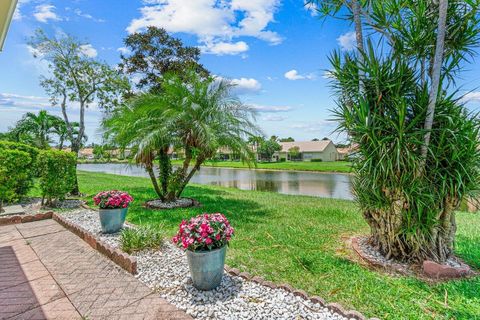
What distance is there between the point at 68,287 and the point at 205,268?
5.62ft

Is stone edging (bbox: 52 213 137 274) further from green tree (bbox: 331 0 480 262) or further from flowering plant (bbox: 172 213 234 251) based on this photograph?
green tree (bbox: 331 0 480 262)

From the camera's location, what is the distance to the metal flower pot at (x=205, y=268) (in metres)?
3.04

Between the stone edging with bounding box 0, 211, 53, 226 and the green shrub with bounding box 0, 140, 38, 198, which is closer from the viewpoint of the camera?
the stone edging with bounding box 0, 211, 53, 226

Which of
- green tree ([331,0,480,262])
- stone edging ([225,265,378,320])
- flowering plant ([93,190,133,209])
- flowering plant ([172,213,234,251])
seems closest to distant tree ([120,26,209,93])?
flowering plant ([93,190,133,209])

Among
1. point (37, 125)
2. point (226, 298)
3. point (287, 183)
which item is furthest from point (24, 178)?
point (37, 125)

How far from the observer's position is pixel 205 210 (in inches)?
301

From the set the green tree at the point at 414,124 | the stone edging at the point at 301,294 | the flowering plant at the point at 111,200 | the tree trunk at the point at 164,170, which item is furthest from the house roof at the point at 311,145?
the stone edging at the point at 301,294

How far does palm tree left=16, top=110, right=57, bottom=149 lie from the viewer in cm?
2227

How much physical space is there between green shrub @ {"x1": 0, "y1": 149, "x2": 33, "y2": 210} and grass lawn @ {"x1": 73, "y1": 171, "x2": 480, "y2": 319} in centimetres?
314

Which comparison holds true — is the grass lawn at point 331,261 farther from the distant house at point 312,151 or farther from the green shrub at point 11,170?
the distant house at point 312,151

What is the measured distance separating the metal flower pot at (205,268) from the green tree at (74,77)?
852 cm

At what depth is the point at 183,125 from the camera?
315 inches

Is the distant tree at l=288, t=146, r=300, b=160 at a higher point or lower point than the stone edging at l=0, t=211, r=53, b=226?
higher

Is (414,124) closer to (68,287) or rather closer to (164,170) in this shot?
(68,287)
